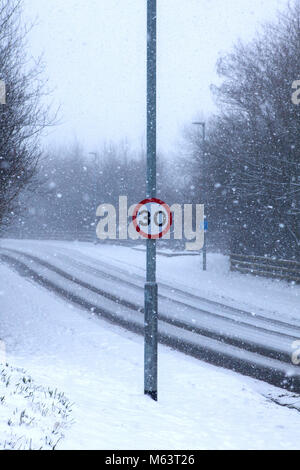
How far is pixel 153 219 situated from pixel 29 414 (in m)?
3.32

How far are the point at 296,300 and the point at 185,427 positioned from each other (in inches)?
502

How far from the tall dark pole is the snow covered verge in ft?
5.44

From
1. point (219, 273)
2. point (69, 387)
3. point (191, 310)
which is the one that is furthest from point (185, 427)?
point (219, 273)

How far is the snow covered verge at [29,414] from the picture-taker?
14.5 ft

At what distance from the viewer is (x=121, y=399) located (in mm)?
7160

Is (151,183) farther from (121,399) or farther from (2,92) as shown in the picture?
(2,92)

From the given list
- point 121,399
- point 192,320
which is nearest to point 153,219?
point 121,399

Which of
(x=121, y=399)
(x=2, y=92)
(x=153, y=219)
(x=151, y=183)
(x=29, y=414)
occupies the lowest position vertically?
(x=121, y=399)

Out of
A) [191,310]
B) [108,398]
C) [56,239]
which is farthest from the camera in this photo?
[56,239]

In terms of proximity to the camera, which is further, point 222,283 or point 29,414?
point 222,283

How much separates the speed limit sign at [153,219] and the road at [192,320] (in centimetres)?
422

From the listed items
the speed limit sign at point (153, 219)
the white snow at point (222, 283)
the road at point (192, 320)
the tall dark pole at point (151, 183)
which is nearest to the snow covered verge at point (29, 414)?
the tall dark pole at point (151, 183)

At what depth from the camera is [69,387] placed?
24.3ft
